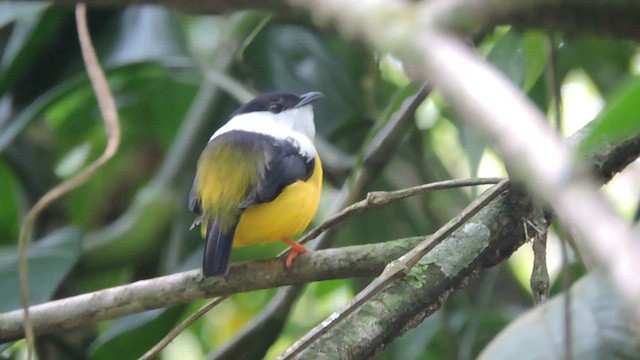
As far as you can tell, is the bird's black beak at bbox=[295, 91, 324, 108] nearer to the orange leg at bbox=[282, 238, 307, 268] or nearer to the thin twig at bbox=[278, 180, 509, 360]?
the orange leg at bbox=[282, 238, 307, 268]

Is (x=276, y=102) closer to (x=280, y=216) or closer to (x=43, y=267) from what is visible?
(x=280, y=216)

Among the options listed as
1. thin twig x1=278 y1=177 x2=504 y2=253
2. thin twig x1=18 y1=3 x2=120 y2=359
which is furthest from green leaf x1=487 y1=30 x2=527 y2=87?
thin twig x1=18 y1=3 x2=120 y2=359

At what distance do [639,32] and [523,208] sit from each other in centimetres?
108

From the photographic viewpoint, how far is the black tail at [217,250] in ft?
5.74

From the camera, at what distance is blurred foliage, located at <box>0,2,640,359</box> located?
2547mm

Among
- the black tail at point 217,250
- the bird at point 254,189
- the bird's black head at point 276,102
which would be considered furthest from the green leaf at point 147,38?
the black tail at point 217,250

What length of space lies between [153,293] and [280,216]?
58 cm

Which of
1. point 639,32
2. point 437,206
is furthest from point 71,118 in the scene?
point 639,32

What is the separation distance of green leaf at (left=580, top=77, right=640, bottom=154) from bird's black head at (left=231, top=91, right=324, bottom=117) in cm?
213

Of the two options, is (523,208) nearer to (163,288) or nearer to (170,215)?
(163,288)

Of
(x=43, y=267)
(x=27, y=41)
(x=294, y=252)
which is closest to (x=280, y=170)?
(x=294, y=252)

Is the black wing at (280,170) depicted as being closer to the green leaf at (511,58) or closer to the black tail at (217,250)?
the black tail at (217,250)

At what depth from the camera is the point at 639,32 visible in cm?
50

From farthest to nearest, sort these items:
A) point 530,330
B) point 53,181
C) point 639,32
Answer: point 53,181
point 530,330
point 639,32
